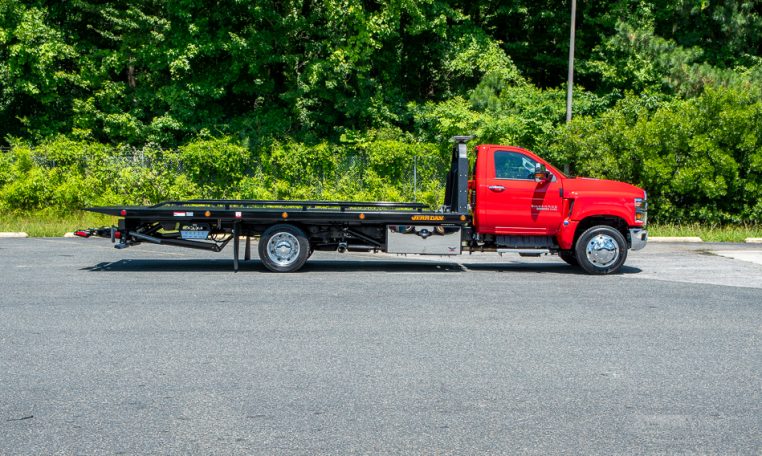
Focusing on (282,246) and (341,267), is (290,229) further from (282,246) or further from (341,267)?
(341,267)

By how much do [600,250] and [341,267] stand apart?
447 cm

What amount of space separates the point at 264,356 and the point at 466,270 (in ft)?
23.6

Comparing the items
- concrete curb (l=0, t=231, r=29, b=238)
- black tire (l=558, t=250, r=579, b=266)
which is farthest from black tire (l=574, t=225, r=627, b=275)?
concrete curb (l=0, t=231, r=29, b=238)

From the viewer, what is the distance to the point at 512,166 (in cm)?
1360

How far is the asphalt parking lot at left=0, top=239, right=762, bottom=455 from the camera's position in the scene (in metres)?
5.42

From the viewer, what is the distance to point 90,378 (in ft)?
21.9

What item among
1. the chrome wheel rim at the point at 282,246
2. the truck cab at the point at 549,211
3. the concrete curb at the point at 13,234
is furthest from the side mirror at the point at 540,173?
the concrete curb at the point at 13,234

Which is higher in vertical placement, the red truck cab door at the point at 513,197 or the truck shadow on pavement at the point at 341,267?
the red truck cab door at the point at 513,197

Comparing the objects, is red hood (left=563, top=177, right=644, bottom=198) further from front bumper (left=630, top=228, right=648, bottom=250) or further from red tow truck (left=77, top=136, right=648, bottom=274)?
front bumper (left=630, top=228, right=648, bottom=250)

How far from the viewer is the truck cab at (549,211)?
13.4 m

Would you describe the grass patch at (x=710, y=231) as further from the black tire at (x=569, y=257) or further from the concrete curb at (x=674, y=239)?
the black tire at (x=569, y=257)

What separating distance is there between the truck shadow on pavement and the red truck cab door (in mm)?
974

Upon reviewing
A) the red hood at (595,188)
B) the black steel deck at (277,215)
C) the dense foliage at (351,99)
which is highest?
the dense foliage at (351,99)

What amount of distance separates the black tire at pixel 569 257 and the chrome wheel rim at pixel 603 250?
47 cm
